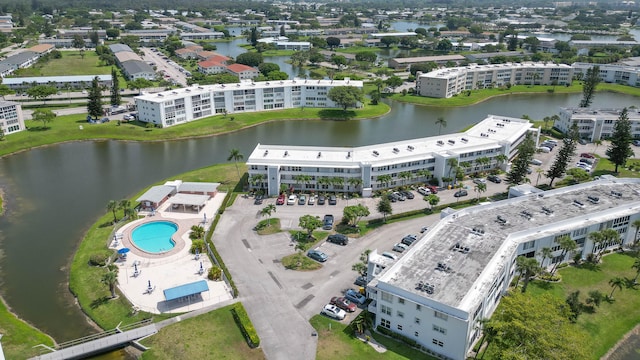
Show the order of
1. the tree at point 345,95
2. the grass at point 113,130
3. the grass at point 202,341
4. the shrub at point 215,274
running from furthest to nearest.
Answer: the tree at point 345,95 < the grass at point 113,130 < the shrub at point 215,274 < the grass at point 202,341

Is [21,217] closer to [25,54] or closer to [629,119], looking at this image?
[629,119]

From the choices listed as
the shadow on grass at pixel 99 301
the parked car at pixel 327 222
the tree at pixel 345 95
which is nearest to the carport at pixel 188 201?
the parked car at pixel 327 222

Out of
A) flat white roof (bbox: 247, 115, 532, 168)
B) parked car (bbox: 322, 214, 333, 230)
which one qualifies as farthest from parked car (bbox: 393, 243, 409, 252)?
flat white roof (bbox: 247, 115, 532, 168)

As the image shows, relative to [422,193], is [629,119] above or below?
above

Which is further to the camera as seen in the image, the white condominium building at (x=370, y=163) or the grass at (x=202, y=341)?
the white condominium building at (x=370, y=163)

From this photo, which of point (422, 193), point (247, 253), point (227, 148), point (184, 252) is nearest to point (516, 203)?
point (422, 193)

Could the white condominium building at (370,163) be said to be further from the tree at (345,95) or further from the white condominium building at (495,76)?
the white condominium building at (495,76)
